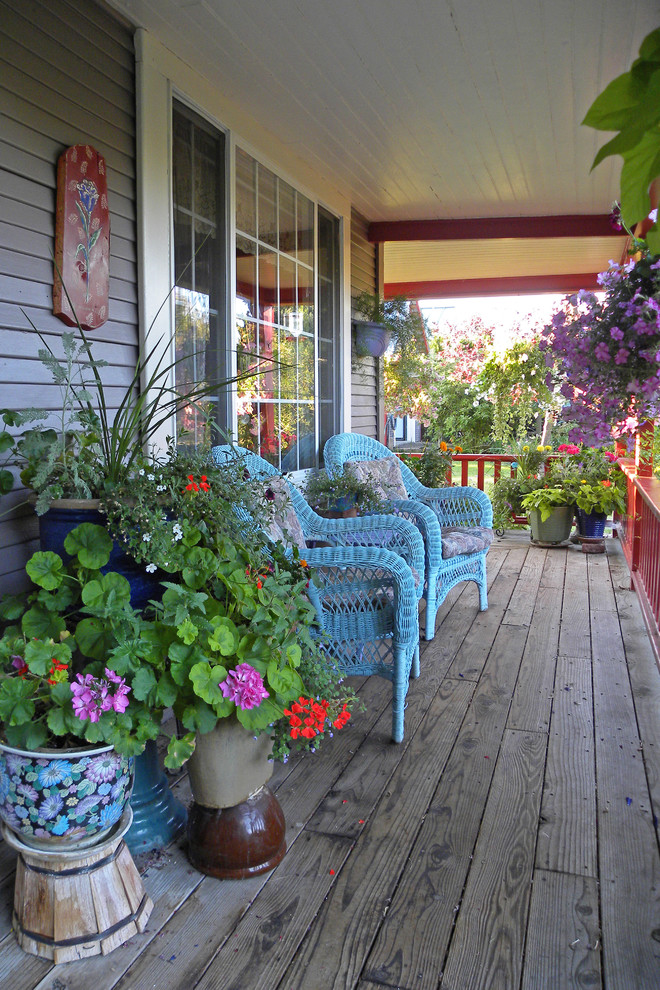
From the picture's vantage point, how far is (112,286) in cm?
246

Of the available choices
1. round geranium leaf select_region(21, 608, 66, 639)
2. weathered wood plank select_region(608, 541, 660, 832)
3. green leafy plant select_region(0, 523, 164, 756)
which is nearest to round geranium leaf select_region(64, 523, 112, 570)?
green leafy plant select_region(0, 523, 164, 756)

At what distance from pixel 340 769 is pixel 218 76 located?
2602 mm

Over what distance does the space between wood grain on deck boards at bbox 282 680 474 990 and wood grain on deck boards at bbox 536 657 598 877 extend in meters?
0.32

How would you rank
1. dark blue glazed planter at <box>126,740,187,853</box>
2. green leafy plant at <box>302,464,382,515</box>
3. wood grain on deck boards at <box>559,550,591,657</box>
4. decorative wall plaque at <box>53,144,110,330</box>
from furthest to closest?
1. green leafy plant at <box>302,464,382,515</box>
2. wood grain on deck boards at <box>559,550,591,657</box>
3. decorative wall plaque at <box>53,144,110,330</box>
4. dark blue glazed planter at <box>126,740,187,853</box>

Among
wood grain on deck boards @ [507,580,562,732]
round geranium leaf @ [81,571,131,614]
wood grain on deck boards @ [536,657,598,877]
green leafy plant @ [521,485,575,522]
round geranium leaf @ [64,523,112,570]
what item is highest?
round geranium leaf @ [64,523,112,570]

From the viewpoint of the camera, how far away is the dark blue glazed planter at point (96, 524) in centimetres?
174

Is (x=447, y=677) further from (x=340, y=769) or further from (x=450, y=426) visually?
(x=450, y=426)

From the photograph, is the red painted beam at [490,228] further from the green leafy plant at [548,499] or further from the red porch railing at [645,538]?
the green leafy plant at [548,499]

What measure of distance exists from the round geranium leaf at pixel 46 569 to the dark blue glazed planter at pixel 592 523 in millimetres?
4519

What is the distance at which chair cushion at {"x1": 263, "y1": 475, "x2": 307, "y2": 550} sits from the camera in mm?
2465

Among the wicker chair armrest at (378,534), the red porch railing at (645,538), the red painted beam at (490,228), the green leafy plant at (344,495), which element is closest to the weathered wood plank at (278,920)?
the wicker chair armrest at (378,534)

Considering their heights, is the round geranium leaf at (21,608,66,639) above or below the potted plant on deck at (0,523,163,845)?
above

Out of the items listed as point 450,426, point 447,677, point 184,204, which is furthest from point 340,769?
point 450,426

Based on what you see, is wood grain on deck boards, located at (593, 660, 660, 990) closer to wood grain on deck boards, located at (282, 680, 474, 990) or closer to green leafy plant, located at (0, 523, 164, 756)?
wood grain on deck boards, located at (282, 680, 474, 990)
